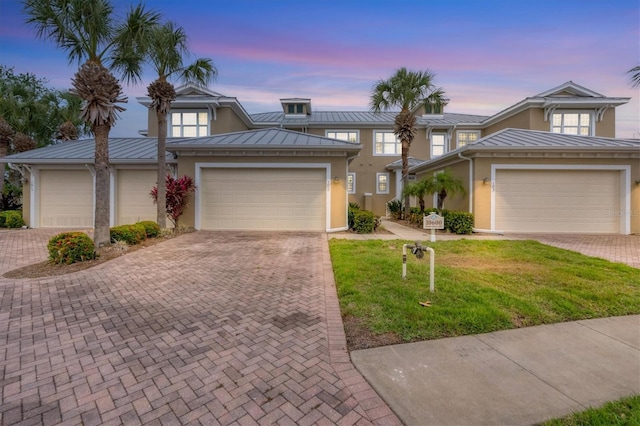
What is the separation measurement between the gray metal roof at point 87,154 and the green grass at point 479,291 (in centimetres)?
1114

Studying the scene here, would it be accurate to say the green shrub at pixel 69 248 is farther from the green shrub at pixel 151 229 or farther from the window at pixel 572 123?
the window at pixel 572 123

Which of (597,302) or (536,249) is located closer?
(597,302)

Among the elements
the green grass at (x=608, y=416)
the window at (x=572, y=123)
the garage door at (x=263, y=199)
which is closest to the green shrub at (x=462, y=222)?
the garage door at (x=263, y=199)

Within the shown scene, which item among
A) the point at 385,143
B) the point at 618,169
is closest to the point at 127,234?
the point at 385,143

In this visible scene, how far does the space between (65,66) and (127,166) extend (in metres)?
5.30

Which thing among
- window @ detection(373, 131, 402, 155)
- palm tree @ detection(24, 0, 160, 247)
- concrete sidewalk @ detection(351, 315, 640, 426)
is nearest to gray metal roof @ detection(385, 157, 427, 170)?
window @ detection(373, 131, 402, 155)

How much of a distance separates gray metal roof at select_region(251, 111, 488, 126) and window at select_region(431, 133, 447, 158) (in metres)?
0.94

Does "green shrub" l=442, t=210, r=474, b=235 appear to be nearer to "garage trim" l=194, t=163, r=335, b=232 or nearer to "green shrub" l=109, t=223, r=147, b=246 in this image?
"garage trim" l=194, t=163, r=335, b=232

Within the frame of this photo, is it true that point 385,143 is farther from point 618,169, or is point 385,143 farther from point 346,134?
point 618,169

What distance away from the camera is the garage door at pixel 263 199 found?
40.8 ft

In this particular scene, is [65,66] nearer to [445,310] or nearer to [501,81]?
[445,310]

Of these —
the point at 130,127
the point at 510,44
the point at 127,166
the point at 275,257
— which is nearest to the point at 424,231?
the point at 275,257

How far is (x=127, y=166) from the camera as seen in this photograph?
13.5 m

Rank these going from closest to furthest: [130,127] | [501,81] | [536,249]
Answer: [536,249] → [501,81] → [130,127]
